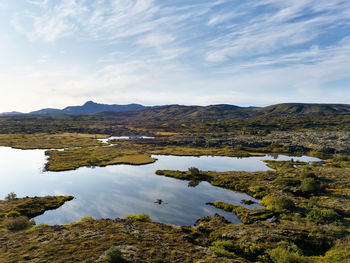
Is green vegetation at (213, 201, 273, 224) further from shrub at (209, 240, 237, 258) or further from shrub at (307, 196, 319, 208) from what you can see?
shrub at (209, 240, 237, 258)

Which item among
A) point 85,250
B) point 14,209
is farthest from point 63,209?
point 85,250

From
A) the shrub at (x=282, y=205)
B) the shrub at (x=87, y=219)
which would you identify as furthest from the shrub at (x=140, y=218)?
the shrub at (x=282, y=205)

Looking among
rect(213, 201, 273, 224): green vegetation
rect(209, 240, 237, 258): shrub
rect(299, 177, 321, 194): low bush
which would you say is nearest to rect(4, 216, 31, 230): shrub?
rect(209, 240, 237, 258): shrub

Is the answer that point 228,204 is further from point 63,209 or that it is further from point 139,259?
point 63,209


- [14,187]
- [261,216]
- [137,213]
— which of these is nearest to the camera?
[261,216]

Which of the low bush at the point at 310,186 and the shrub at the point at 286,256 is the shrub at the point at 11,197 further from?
the low bush at the point at 310,186

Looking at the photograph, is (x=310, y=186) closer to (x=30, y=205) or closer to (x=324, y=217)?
(x=324, y=217)

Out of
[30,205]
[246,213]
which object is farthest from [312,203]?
[30,205]

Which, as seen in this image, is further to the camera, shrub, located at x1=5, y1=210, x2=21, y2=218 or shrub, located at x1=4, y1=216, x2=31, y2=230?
shrub, located at x1=5, y1=210, x2=21, y2=218

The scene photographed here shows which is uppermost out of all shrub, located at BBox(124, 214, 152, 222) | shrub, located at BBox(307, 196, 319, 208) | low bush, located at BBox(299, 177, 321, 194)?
low bush, located at BBox(299, 177, 321, 194)
